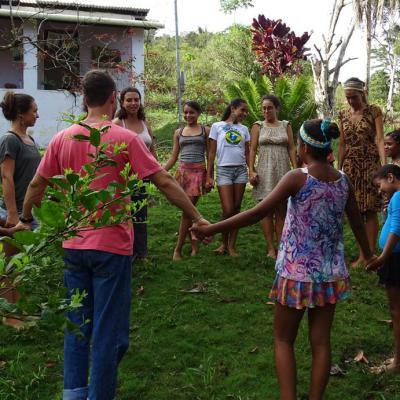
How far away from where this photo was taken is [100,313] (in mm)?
2916

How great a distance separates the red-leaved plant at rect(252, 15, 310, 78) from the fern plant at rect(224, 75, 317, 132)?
6.50 feet

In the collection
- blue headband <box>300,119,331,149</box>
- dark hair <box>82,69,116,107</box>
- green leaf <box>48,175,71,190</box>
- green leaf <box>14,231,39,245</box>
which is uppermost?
dark hair <box>82,69,116,107</box>

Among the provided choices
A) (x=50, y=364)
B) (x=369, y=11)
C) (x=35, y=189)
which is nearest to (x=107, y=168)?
(x=35, y=189)

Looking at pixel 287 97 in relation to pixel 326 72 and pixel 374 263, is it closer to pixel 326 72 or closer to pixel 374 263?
pixel 326 72

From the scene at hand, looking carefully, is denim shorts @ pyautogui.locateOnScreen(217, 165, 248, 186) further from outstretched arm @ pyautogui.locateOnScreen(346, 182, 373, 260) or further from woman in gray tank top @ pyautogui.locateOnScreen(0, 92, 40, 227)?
A: outstretched arm @ pyautogui.locateOnScreen(346, 182, 373, 260)

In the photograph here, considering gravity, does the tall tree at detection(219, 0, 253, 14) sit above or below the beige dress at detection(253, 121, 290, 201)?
above

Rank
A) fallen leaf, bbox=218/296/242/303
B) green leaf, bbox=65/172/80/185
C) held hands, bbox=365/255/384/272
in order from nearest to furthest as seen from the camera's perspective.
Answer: green leaf, bbox=65/172/80/185 → held hands, bbox=365/255/384/272 → fallen leaf, bbox=218/296/242/303

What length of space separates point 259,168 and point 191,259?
4.38 ft

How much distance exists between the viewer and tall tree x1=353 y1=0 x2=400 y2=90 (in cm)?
1792

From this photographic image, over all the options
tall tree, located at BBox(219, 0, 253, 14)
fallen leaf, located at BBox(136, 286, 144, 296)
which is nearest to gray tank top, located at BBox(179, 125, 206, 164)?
fallen leaf, located at BBox(136, 286, 144, 296)

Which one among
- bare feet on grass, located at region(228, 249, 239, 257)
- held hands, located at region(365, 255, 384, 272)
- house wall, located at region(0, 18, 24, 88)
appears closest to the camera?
held hands, located at region(365, 255, 384, 272)

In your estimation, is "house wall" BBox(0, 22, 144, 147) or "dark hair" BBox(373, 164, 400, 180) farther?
"house wall" BBox(0, 22, 144, 147)

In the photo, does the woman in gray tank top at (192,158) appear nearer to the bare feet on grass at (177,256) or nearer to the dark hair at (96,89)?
the bare feet on grass at (177,256)

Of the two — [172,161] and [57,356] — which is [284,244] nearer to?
[57,356]
